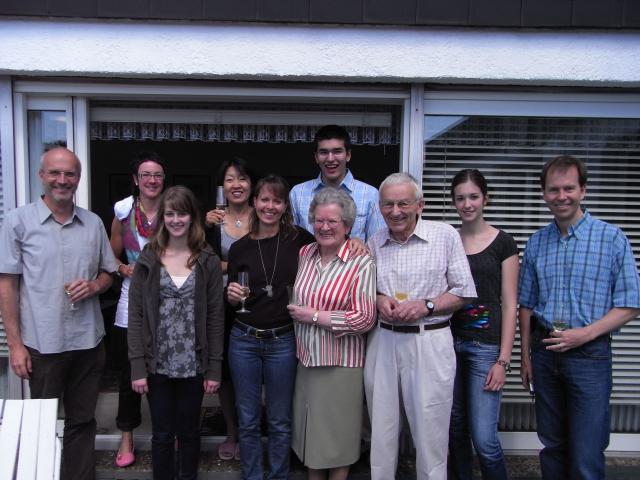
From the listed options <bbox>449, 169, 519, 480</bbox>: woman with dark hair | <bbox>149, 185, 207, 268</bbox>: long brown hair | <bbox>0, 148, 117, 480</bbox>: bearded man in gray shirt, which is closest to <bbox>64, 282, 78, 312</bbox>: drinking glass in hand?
<bbox>0, 148, 117, 480</bbox>: bearded man in gray shirt

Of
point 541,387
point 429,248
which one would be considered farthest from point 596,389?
point 429,248

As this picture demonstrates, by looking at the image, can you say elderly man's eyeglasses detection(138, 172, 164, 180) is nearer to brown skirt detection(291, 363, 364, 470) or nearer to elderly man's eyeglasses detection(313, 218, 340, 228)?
elderly man's eyeglasses detection(313, 218, 340, 228)

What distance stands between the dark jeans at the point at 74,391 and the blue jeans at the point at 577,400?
8.24 ft

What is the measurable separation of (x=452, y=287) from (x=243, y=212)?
1362mm

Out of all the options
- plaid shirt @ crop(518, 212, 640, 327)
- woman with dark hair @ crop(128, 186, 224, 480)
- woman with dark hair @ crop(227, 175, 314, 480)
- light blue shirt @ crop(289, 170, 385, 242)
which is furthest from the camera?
light blue shirt @ crop(289, 170, 385, 242)

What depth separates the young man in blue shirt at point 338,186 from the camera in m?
3.07

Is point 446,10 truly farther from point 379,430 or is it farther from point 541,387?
point 379,430

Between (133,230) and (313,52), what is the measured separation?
63.3 inches

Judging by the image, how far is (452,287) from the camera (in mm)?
2545

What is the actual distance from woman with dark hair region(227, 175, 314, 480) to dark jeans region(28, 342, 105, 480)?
33.5 inches

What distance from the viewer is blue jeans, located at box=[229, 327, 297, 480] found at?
2.77m

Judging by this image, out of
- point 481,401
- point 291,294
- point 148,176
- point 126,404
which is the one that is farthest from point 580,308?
point 126,404

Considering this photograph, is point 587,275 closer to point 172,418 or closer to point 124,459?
point 172,418

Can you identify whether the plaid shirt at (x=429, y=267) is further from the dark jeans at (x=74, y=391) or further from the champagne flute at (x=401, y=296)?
the dark jeans at (x=74, y=391)
